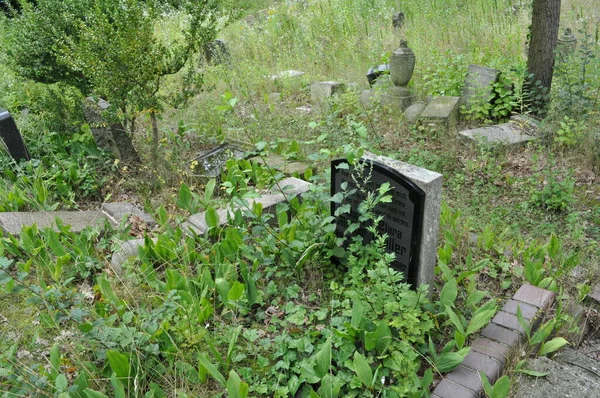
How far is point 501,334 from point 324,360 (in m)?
1.03

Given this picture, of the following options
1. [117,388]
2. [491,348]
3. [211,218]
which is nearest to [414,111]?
[211,218]

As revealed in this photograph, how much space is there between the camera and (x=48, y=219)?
13.0 feet

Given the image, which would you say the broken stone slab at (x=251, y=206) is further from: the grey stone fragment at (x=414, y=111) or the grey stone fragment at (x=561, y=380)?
the grey stone fragment at (x=414, y=111)

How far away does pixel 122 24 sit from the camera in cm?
433

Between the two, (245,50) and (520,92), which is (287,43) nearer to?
(245,50)

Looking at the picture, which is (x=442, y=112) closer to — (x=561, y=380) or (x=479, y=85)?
(x=479, y=85)

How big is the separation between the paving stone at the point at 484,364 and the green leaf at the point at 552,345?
0.35 meters

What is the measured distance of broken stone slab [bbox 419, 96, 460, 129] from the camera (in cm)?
549

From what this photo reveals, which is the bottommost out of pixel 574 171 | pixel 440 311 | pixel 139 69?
pixel 574 171

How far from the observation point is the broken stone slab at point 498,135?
4980 mm

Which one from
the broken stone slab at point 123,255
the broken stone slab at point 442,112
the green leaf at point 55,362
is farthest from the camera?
the broken stone slab at point 442,112

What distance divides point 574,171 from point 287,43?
625 cm

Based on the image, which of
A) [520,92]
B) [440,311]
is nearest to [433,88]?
[520,92]

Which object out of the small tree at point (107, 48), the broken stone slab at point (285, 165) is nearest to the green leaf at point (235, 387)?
the broken stone slab at point (285, 165)
